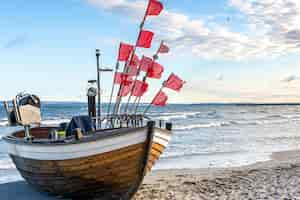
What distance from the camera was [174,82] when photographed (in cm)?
701

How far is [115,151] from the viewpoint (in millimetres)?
6461

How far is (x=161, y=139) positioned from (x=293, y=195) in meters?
2.78

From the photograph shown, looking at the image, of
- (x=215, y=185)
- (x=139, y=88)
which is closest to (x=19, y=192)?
(x=139, y=88)

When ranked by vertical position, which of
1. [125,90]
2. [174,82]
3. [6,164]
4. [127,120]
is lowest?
[6,164]

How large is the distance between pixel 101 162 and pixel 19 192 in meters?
3.22

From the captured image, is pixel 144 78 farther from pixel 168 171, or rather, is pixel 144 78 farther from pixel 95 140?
pixel 168 171

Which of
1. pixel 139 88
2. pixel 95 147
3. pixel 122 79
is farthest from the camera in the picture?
pixel 122 79

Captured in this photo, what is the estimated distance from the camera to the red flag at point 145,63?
7.38 meters

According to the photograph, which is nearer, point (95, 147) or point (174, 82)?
point (95, 147)

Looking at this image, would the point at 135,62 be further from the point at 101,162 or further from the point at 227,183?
the point at 227,183

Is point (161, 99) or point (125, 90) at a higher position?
point (125, 90)

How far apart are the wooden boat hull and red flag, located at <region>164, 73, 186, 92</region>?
861 mm

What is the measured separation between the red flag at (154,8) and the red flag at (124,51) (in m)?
0.78

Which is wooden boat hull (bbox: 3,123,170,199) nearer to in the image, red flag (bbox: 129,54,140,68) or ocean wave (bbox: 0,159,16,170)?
red flag (bbox: 129,54,140,68)
